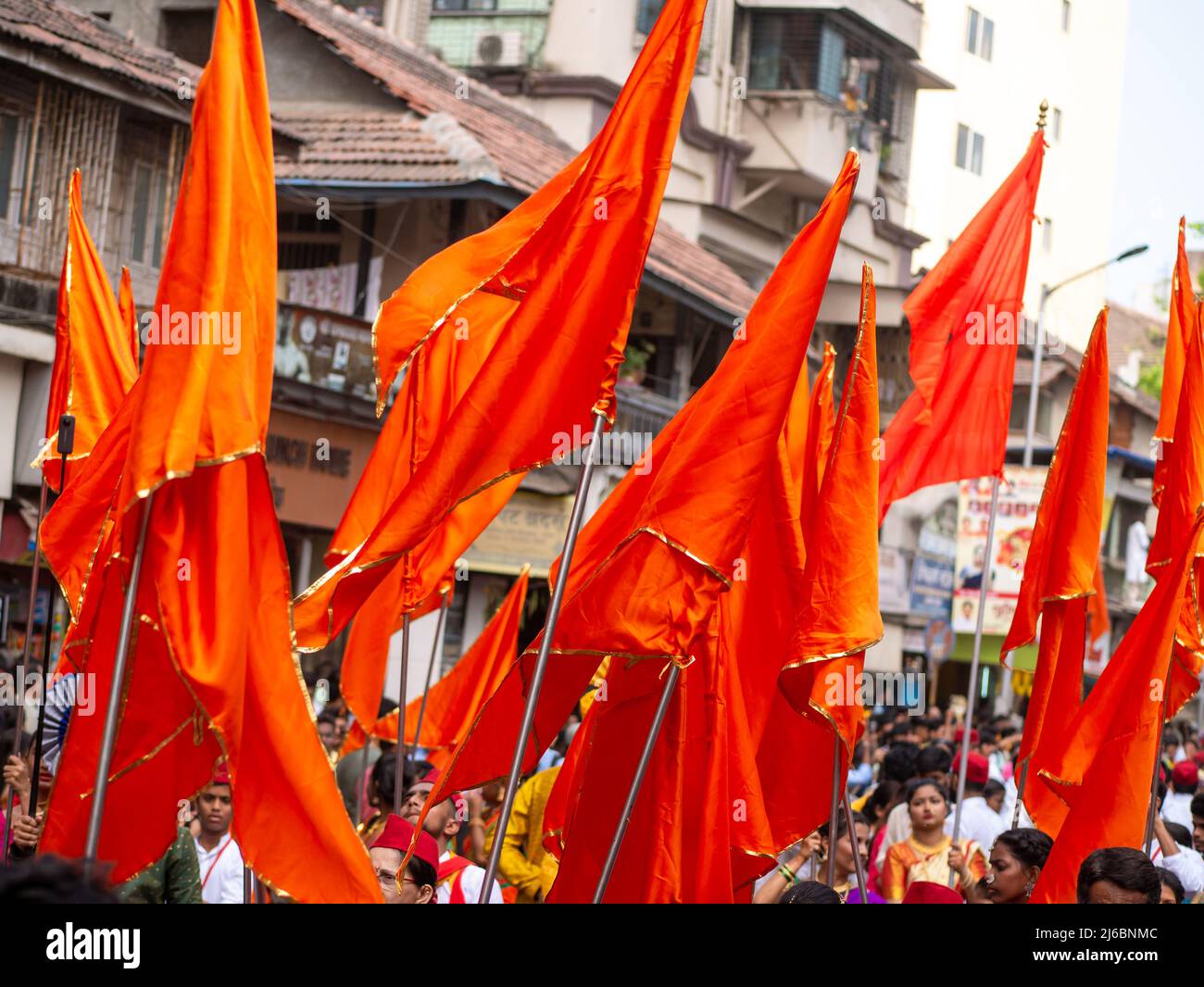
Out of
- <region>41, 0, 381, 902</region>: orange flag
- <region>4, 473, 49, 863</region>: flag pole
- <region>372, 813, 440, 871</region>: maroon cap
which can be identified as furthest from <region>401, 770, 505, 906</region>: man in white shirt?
<region>4, 473, 49, 863</region>: flag pole

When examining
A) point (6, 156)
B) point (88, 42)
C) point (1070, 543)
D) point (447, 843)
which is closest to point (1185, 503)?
point (1070, 543)

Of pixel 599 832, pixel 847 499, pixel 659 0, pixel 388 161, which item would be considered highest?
pixel 659 0

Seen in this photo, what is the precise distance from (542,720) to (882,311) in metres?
27.0

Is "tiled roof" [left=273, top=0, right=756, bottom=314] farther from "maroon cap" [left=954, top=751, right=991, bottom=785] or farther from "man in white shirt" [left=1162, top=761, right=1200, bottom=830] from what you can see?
"maroon cap" [left=954, top=751, right=991, bottom=785]

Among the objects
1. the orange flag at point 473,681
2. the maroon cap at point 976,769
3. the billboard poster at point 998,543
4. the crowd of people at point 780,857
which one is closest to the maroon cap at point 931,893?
the crowd of people at point 780,857

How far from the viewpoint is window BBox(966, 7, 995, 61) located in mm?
50219

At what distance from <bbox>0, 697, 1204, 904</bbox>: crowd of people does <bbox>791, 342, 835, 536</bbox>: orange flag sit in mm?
1257

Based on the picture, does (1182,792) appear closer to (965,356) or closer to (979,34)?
(965,356)

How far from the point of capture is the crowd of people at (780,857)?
611 centimetres

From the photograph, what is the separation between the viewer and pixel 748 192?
1240 inches

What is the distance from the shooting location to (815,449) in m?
7.65
